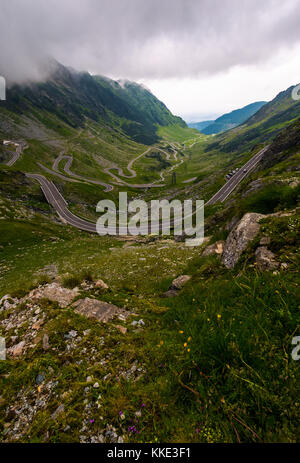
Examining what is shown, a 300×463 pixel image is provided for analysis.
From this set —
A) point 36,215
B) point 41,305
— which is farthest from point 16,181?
point 41,305

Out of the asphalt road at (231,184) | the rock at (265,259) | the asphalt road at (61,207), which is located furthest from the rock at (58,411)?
the asphalt road at (231,184)

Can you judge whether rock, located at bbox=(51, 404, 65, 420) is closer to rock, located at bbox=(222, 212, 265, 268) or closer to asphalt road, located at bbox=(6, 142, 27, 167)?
rock, located at bbox=(222, 212, 265, 268)

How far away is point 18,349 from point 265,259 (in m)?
6.65

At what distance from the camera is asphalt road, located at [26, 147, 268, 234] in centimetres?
6594

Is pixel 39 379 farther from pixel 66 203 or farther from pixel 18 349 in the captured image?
pixel 66 203


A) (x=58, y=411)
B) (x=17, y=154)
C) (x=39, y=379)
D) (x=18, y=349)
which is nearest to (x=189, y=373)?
(x=58, y=411)

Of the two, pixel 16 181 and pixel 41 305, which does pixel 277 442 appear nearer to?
pixel 41 305

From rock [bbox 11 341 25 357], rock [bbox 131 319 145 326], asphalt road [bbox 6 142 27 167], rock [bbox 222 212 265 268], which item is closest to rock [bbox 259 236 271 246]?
rock [bbox 222 212 265 268]

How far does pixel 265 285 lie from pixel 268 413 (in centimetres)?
214

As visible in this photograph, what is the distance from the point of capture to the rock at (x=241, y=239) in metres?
6.75
